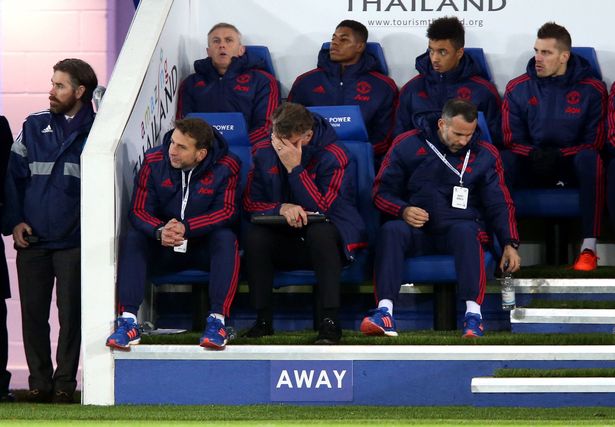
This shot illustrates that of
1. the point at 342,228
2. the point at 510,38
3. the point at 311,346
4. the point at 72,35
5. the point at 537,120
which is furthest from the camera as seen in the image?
the point at 72,35

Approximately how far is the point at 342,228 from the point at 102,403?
110cm

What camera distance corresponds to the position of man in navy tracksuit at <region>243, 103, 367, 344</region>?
185 inches

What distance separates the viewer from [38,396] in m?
4.94

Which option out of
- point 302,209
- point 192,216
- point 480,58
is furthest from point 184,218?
point 480,58

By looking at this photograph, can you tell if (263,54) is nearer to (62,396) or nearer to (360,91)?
(360,91)

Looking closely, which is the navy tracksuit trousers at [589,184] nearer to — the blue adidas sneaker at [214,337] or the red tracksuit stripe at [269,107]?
the red tracksuit stripe at [269,107]

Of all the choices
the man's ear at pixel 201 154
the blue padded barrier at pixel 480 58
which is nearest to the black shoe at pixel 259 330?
the man's ear at pixel 201 154

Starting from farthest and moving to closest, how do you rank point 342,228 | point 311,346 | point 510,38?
point 510,38 → point 342,228 → point 311,346

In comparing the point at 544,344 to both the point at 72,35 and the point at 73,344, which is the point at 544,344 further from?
the point at 72,35

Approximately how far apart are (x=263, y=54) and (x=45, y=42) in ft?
A: 4.38

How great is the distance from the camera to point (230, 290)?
15.3ft

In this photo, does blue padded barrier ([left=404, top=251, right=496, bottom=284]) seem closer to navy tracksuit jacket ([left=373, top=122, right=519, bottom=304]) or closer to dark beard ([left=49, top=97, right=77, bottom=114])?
navy tracksuit jacket ([left=373, top=122, right=519, bottom=304])

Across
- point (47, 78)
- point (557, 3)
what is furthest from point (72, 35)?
point (557, 3)

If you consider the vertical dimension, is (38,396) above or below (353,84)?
below
